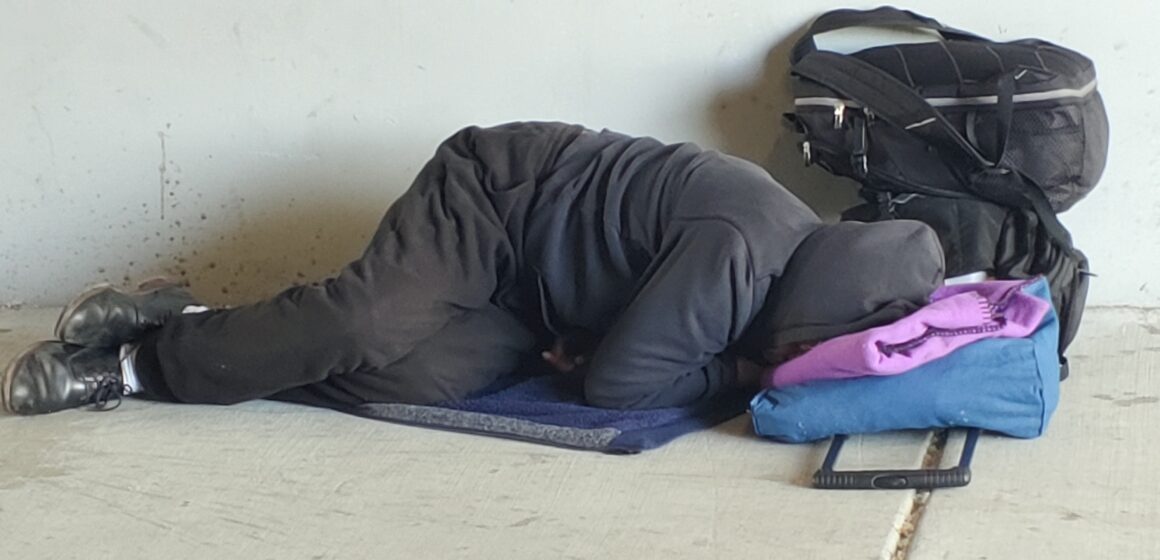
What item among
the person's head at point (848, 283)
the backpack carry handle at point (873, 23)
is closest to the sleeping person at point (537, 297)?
the person's head at point (848, 283)

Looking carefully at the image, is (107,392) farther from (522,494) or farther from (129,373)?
(522,494)

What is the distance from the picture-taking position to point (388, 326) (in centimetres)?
214

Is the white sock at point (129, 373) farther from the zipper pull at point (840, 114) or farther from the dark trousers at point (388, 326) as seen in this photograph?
the zipper pull at point (840, 114)

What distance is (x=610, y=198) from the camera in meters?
2.16

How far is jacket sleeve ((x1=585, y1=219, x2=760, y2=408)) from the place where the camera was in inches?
79.4

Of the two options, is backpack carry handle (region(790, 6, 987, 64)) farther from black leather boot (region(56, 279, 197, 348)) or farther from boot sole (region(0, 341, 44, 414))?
boot sole (region(0, 341, 44, 414))

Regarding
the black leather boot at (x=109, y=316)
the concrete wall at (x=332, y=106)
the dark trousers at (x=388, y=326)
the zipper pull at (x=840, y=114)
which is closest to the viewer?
the dark trousers at (x=388, y=326)

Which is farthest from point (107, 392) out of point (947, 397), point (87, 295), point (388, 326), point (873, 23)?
point (873, 23)

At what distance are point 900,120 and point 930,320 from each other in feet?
1.39

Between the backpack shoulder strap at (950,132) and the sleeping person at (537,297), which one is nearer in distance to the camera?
the sleeping person at (537,297)

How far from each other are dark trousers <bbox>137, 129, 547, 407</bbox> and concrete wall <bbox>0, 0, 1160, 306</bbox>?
42cm

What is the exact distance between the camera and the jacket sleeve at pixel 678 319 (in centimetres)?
202

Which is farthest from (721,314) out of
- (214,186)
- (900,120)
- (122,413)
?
(214,186)

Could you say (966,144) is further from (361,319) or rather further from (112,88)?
(112,88)
